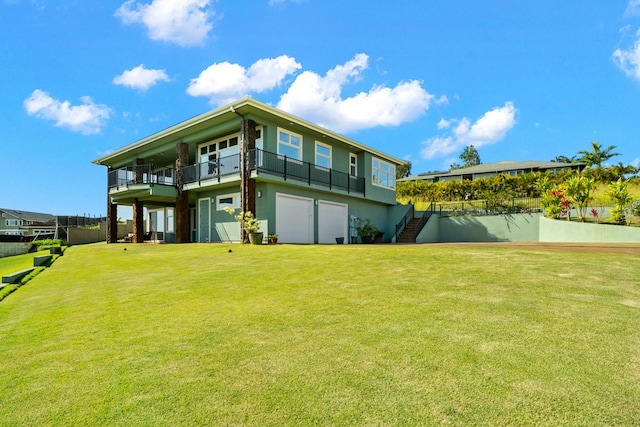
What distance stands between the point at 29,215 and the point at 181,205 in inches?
1708

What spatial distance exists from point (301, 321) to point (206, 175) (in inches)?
639

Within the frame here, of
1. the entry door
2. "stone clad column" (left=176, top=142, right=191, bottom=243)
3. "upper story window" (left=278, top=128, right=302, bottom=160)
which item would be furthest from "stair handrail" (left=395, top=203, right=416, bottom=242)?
"stone clad column" (left=176, top=142, right=191, bottom=243)

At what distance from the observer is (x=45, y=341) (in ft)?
13.8

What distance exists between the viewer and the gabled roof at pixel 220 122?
1577 cm

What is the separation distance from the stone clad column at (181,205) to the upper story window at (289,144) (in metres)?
6.29

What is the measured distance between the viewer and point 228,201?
19.1m

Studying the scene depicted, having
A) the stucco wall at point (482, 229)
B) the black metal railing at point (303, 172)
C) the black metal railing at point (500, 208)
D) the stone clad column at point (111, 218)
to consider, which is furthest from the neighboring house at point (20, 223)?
the black metal railing at point (500, 208)

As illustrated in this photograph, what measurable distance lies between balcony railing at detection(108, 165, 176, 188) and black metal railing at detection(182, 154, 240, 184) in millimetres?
1485

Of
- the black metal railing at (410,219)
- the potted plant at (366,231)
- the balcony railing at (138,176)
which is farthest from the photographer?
the black metal railing at (410,219)

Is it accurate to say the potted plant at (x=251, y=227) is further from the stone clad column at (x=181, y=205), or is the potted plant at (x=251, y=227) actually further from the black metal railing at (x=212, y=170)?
the stone clad column at (x=181, y=205)

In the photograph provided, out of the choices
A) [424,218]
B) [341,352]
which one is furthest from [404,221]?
[341,352]

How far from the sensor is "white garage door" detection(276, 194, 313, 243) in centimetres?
1753

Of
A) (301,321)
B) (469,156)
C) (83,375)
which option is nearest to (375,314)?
(301,321)

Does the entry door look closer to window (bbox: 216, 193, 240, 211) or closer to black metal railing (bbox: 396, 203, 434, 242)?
window (bbox: 216, 193, 240, 211)
